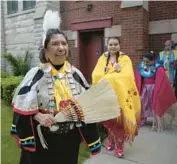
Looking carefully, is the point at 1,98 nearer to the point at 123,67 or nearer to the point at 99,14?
the point at 99,14

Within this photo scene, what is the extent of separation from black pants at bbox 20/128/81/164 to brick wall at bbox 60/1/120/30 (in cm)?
683

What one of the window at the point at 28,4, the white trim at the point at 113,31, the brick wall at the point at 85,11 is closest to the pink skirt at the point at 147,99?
the white trim at the point at 113,31

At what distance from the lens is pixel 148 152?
4090mm

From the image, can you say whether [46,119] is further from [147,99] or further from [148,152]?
[147,99]

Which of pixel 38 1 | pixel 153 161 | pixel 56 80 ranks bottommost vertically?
pixel 153 161

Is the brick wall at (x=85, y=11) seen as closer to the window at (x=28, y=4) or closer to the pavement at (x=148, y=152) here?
the window at (x=28, y=4)

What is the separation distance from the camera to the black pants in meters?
2.14

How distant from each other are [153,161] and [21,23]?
9485 millimetres

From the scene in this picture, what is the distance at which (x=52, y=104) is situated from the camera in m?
2.06

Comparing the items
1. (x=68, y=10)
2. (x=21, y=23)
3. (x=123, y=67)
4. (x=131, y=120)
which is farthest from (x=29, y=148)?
(x=21, y=23)

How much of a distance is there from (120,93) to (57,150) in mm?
1656

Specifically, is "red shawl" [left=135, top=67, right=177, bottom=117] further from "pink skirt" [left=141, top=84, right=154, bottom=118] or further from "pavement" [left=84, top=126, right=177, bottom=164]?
"pavement" [left=84, top=126, right=177, bottom=164]

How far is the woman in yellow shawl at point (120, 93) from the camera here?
352cm

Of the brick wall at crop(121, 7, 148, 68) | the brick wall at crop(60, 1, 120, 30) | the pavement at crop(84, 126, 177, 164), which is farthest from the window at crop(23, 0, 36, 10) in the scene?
the pavement at crop(84, 126, 177, 164)
